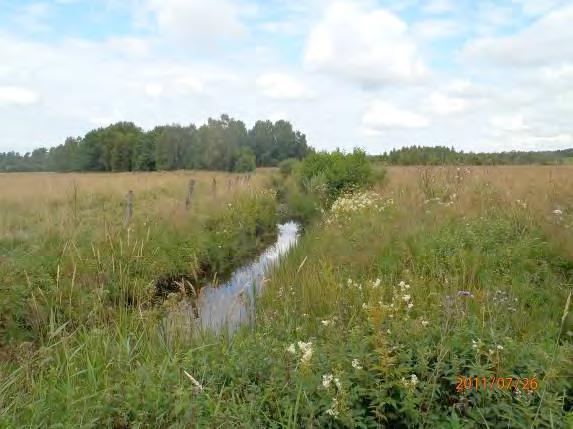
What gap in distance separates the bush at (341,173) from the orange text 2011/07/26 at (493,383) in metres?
13.8

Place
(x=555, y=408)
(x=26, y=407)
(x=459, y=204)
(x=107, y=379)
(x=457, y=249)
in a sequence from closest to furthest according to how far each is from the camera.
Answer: (x=555, y=408), (x=26, y=407), (x=107, y=379), (x=457, y=249), (x=459, y=204)

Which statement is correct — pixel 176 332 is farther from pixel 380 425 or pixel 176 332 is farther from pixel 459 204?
pixel 459 204

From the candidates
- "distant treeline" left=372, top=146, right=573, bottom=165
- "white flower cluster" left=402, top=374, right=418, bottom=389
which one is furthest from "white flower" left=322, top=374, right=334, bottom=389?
"distant treeline" left=372, top=146, right=573, bottom=165

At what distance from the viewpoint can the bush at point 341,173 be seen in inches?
662

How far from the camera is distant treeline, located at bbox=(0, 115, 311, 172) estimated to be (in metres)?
53.2

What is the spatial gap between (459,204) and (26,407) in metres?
7.66

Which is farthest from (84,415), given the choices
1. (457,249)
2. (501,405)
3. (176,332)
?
(457,249)

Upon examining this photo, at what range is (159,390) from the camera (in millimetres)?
2340

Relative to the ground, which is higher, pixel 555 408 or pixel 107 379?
pixel 555 408

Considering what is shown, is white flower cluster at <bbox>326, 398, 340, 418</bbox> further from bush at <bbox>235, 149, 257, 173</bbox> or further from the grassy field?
bush at <bbox>235, 149, 257, 173</bbox>

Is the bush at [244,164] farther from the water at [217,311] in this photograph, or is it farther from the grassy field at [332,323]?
the water at [217,311]

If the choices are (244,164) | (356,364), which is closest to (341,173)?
(356,364)

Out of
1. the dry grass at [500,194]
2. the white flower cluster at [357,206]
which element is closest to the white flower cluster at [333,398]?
the dry grass at [500,194]

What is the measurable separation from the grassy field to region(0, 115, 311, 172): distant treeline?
4146cm
